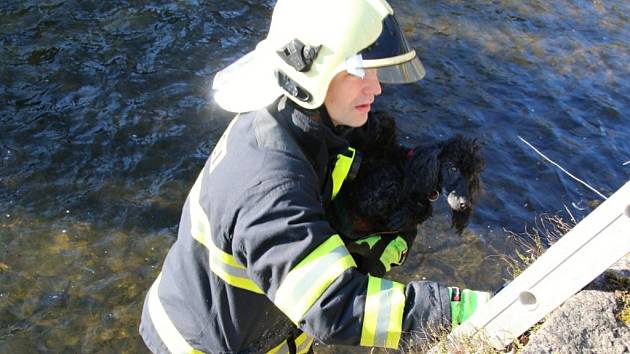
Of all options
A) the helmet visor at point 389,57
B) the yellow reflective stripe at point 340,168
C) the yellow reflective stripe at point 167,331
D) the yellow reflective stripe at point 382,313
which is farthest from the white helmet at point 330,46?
the yellow reflective stripe at point 167,331

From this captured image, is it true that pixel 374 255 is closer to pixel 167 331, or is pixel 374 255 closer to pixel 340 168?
pixel 340 168

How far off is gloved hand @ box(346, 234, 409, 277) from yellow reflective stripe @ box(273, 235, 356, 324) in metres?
1.43

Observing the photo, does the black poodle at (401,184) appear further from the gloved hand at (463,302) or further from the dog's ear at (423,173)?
the gloved hand at (463,302)

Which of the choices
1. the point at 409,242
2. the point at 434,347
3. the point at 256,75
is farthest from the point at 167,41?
the point at 434,347

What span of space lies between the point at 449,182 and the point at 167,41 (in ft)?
16.6

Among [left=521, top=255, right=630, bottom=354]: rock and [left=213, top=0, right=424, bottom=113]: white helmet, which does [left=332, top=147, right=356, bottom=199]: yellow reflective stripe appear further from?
[left=521, top=255, right=630, bottom=354]: rock

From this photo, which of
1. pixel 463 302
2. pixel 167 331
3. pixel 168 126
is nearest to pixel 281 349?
pixel 167 331

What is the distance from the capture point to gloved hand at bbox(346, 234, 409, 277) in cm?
356

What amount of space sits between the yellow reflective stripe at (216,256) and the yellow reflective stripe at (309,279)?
0.33 meters

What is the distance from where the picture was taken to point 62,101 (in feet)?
22.2

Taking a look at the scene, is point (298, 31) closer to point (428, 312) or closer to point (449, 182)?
point (428, 312)

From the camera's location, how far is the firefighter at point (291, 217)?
7.01 ft

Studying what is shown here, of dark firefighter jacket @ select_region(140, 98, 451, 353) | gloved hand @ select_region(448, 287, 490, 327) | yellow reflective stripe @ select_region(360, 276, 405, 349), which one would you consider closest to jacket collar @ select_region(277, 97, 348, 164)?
dark firefighter jacket @ select_region(140, 98, 451, 353)

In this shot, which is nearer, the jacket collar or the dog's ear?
the jacket collar
